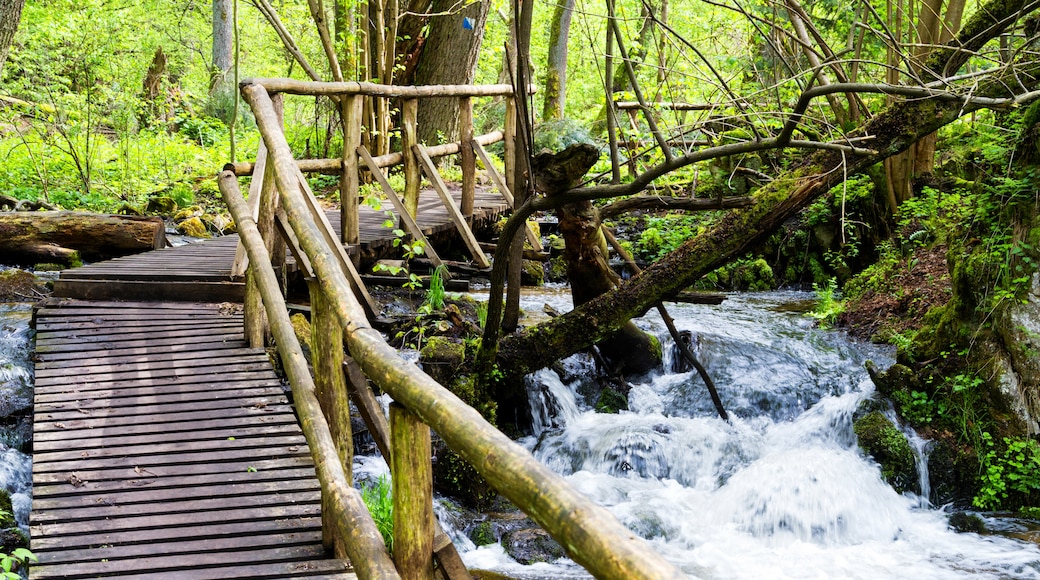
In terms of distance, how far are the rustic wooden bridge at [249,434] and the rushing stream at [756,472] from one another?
183 centimetres

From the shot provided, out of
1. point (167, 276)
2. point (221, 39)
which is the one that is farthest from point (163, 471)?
point (221, 39)

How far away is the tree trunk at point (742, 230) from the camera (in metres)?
5.27

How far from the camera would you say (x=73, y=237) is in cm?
826

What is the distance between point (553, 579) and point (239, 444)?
205cm

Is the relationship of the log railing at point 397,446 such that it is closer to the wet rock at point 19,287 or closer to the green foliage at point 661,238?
the wet rock at point 19,287

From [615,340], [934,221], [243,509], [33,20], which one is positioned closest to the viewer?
[243,509]

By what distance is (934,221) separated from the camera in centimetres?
901

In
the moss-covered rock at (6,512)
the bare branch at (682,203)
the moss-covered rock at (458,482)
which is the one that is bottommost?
the moss-covered rock at (458,482)

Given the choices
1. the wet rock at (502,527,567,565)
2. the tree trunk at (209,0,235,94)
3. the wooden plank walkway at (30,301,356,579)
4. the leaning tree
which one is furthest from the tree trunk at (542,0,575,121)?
the wet rock at (502,527,567,565)

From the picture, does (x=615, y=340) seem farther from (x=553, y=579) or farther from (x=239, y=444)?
(x=239, y=444)

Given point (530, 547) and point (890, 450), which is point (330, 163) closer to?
point (530, 547)

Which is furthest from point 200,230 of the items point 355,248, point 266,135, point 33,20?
point 266,135

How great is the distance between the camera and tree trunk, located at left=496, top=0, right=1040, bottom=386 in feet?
17.3

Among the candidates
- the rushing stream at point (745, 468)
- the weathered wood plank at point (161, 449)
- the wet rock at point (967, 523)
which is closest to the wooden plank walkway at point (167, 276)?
the rushing stream at point (745, 468)
